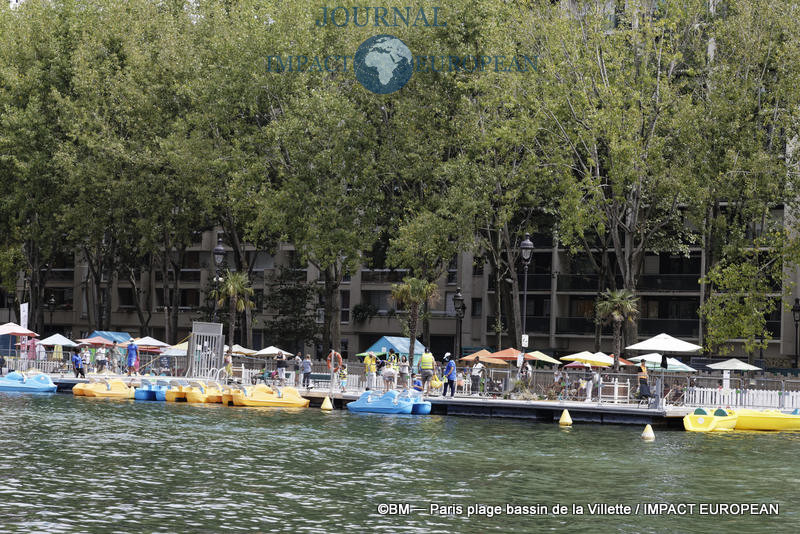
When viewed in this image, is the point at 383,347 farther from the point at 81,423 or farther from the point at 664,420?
the point at 81,423

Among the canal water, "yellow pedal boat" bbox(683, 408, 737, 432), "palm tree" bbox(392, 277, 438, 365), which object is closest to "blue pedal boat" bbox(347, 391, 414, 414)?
the canal water

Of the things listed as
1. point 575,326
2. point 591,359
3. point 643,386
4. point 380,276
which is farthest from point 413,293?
point 380,276

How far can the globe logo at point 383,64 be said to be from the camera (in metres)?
56.2

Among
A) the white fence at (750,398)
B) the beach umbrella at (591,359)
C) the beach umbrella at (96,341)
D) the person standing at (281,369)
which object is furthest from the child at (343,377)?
the beach umbrella at (96,341)

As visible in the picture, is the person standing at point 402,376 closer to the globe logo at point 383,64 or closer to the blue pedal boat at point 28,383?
the globe logo at point 383,64

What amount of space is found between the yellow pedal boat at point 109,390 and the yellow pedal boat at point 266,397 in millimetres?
5559

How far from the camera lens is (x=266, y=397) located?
4569 centimetres

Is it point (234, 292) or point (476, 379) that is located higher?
point (234, 292)

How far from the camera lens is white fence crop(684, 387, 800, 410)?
41.8 meters

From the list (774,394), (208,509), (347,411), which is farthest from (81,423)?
(774,394)

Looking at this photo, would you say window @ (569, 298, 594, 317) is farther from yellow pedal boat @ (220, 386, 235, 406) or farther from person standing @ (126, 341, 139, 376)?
yellow pedal boat @ (220, 386, 235, 406)

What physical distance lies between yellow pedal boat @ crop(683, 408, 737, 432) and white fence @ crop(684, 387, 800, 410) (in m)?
2.33

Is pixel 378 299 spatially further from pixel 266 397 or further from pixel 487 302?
pixel 266 397

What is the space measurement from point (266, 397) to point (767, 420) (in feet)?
61.0
